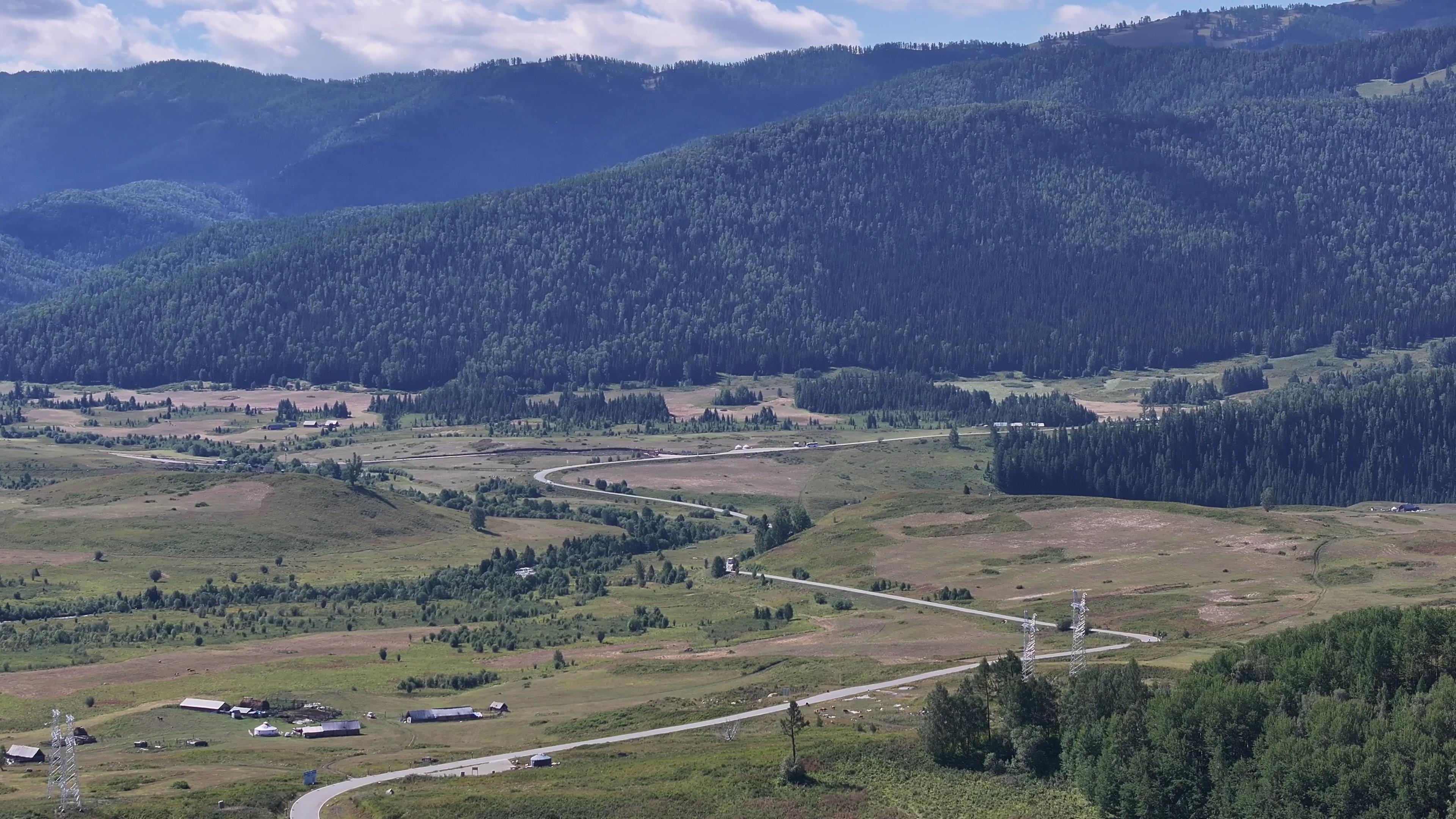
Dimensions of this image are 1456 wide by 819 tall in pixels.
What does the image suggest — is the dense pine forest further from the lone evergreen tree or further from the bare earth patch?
the bare earth patch

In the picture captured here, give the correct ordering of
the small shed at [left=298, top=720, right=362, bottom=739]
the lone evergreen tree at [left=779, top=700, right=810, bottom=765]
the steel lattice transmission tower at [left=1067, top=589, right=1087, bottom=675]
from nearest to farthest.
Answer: the lone evergreen tree at [left=779, top=700, right=810, bottom=765] → the steel lattice transmission tower at [left=1067, top=589, right=1087, bottom=675] → the small shed at [left=298, top=720, right=362, bottom=739]

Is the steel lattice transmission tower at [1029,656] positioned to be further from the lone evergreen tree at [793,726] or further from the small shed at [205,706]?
the small shed at [205,706]

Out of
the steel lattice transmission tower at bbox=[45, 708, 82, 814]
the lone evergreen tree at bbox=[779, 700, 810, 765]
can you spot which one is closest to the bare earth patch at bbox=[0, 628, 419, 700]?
the steel lattice transmission tower at bbox=[45, 708, 82, 814]

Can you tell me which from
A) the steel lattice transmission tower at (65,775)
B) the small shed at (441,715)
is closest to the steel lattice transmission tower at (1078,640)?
the small shed at (441,715)

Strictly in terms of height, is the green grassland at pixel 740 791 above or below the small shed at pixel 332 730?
above

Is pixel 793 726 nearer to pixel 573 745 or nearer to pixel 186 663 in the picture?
pixel 573 745

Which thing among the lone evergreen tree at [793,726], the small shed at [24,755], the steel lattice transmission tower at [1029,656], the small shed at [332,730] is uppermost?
the steel lattice transmission tower at [1029,656]

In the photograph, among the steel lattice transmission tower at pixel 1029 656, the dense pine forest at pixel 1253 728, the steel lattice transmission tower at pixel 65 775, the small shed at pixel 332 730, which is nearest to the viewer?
the dense pine forest at pixel 1253 728

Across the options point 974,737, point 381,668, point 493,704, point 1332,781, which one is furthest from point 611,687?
point 1332,781
